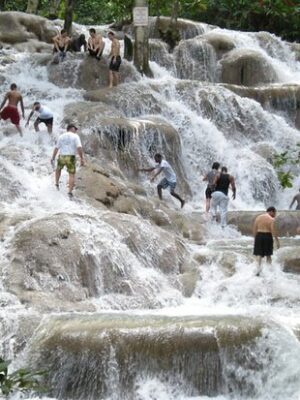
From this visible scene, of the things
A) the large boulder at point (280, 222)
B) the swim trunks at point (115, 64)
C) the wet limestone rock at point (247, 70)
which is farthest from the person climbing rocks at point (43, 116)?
the wet limestone rock at point (247, 70)

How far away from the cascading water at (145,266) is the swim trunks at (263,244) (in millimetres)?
427

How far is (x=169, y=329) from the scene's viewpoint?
890 centimetres

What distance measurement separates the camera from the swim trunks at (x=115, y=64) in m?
20.8

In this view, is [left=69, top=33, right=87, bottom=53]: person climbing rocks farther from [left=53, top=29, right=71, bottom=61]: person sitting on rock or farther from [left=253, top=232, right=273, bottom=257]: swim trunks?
[left=253, top=232, right=273, bottom=257]: swim trunks

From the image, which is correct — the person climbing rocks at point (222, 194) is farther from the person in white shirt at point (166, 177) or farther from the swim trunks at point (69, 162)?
the swim trunks at point (69, 162)

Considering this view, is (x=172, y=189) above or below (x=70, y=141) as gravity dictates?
below

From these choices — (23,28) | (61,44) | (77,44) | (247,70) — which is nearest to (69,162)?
(61,44)

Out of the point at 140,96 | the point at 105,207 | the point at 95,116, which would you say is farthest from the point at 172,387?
the point at 140,96

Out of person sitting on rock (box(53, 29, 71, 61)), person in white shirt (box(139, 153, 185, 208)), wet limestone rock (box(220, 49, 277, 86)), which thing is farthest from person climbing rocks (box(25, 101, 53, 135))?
wet limestone rock (box(220, 49, 277, 86))

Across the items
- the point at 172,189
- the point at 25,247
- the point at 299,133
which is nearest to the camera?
the point at 25,247

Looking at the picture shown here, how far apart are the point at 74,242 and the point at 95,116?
21.8ft

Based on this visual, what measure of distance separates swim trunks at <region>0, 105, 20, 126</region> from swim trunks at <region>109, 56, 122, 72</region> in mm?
4475

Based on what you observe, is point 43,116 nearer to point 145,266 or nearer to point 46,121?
point 46,121

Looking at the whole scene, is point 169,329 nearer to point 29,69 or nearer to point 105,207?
point 105,207
